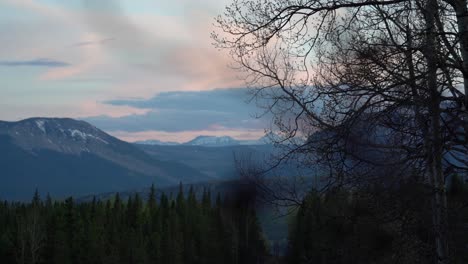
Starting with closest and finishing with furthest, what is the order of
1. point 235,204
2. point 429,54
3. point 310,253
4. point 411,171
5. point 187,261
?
point 429,54
point 411,171
point 310,253
point 235,204
point 187,261

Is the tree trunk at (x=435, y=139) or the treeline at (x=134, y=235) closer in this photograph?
the tree trunk at (x=435, y=139)

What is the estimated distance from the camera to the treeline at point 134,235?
238ft

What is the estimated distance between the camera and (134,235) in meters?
78.7

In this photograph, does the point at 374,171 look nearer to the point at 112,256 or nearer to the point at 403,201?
the point at 403,201

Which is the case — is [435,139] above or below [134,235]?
above

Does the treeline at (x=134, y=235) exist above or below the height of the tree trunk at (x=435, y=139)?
below

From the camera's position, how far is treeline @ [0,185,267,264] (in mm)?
72500

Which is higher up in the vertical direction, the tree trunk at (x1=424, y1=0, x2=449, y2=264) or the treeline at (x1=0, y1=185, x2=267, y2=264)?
the tree trunk at (x1=424, y1=0, x2=449, y2=264)

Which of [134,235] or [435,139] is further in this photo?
[134,235]

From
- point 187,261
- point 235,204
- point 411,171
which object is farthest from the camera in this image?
point 187,261

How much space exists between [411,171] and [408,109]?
118 cm

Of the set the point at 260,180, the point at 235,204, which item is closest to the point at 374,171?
the point at 260,180

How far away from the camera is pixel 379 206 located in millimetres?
11609

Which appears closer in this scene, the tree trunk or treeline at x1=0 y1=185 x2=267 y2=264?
the tree trunk
